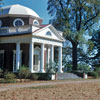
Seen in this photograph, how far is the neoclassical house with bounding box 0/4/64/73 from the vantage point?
29.9 m

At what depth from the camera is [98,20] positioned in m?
42.0

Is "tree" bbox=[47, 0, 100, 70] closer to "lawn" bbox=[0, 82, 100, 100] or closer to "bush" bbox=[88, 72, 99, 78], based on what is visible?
"bush" bbox=[88, 72, 99, 78]

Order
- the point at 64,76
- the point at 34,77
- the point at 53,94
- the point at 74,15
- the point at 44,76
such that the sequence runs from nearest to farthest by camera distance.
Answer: the point at 53,94
the point at 34,77
the point at 44,76
the point at 64,76
the point at 74,15

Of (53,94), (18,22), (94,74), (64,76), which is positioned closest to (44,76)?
(64,76)

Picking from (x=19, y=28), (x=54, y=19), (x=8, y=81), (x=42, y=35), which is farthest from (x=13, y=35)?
(x=54, y=19)

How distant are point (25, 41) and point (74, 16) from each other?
15.0m

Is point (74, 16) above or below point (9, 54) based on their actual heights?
above

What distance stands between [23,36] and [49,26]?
4.72m

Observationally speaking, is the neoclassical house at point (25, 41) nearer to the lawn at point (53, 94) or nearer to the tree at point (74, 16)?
the tree at point (74, 16)

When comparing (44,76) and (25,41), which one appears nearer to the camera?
(44,76)

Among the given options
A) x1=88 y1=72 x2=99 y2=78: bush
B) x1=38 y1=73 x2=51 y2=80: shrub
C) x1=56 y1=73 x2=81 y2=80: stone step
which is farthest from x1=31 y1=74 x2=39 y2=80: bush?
x1=88 y1=72 x2=99 y2=78: bush

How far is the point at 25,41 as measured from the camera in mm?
29875

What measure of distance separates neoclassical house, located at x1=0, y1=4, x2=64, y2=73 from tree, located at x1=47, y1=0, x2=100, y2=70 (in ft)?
14.7

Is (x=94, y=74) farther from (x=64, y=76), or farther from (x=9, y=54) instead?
(x=9, y=54)
